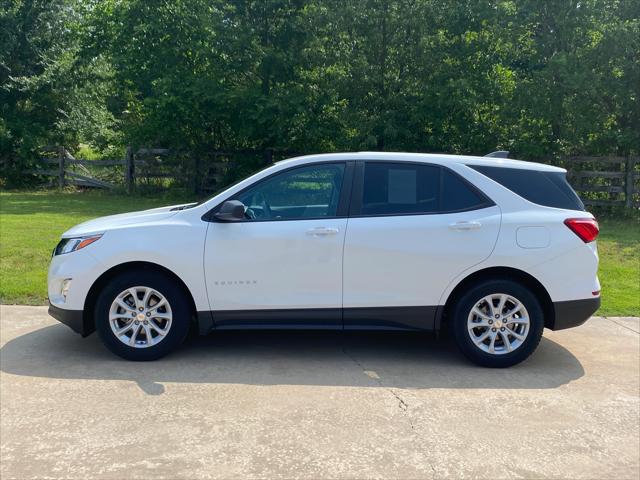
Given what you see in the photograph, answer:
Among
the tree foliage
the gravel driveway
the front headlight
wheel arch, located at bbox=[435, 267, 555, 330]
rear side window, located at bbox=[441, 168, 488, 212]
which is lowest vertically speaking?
the gravel driveway

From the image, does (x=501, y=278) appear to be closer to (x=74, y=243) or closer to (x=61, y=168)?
(x=74, y=243)

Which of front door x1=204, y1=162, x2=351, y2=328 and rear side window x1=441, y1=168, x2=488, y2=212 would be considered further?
rear side window x1=441, y1=168, x2=488, y2=212

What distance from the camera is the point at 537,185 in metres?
5.47

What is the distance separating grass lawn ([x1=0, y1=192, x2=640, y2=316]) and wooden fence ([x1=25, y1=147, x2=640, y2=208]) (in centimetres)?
88

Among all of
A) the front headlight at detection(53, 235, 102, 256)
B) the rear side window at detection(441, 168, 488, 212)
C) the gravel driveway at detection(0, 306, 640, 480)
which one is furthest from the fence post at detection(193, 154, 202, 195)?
the rear side window at detection(441, 168, 488, 212)

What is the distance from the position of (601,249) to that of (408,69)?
863cm

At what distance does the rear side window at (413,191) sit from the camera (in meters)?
5.38

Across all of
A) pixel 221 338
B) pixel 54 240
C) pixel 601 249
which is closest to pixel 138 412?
pixel 221 338

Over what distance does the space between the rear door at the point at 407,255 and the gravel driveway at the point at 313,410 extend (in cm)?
49

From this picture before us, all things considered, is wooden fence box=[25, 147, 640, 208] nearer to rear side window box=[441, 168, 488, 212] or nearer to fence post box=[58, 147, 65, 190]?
fence post box=[58, 147, 65, 190]

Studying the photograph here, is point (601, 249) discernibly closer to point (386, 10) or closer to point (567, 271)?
point (567, 271)

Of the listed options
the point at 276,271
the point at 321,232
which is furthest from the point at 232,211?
the point at 321,232

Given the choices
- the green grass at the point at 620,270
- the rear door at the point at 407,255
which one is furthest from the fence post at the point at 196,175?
the rear door at the point at 407,255

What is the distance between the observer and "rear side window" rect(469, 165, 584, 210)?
17.8 feet
